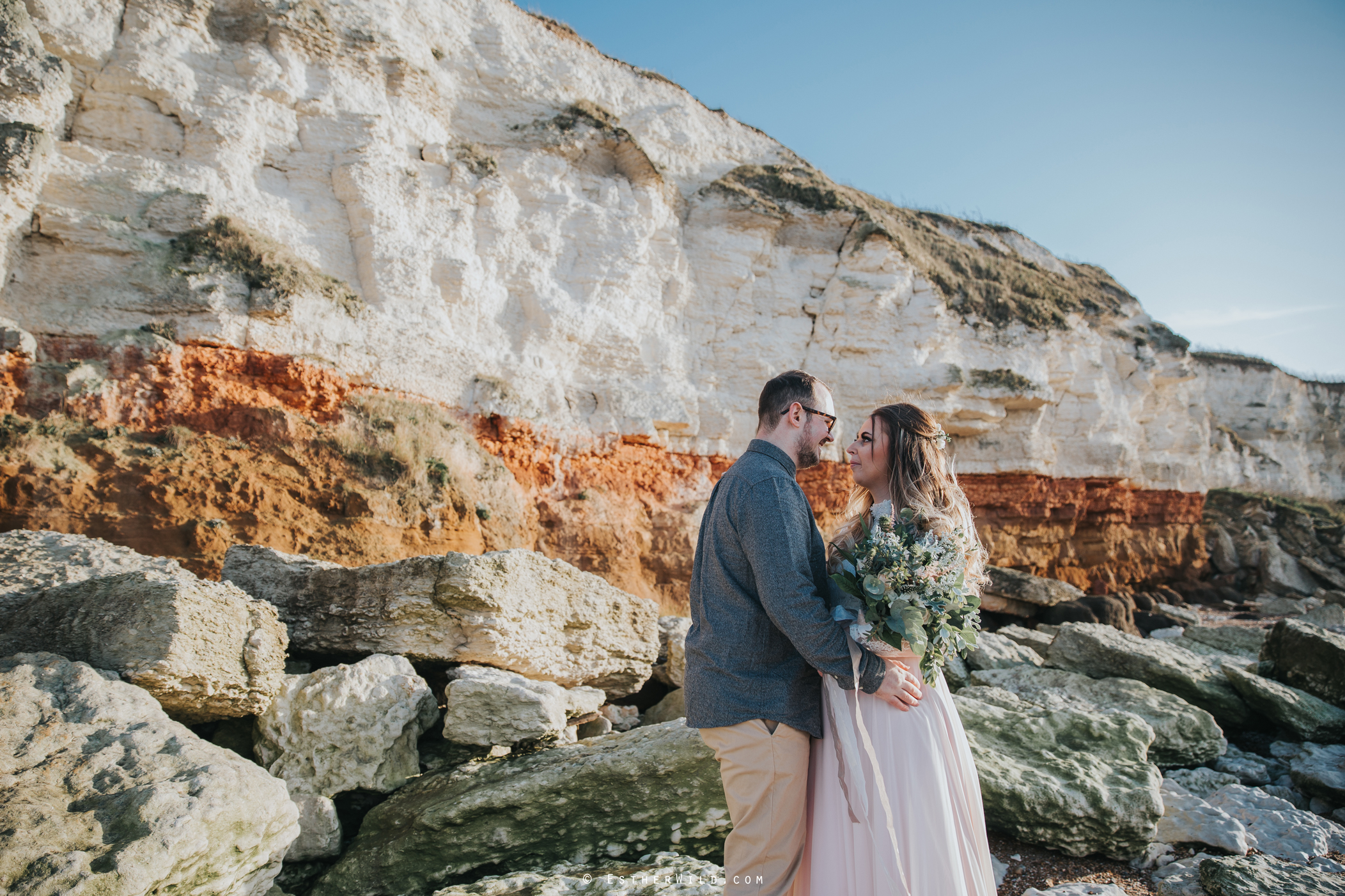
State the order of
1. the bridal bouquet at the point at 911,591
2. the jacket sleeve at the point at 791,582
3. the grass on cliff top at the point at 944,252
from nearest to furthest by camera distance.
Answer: the jacket sleeve at the point at 791,582
the bridal bouquet at the point at 911,591
the grass on cliff top at the point at 944,252

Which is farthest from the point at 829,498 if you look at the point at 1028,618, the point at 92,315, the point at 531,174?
the point at 92,315

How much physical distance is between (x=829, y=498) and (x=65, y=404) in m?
12.4

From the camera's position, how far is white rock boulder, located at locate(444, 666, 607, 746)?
4316 mm

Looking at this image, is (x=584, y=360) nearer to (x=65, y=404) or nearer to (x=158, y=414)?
(x=158, y=414)

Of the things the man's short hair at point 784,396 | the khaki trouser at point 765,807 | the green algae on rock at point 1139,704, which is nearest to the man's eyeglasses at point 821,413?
the man's short hair at point 784,396

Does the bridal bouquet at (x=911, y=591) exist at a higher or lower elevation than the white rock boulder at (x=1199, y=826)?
higher

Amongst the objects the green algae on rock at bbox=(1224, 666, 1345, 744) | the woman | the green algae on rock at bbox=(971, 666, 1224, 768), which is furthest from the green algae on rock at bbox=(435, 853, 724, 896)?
the green algae on rock at bbox=(1224, 666, 1345, 744)

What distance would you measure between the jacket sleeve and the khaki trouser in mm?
327

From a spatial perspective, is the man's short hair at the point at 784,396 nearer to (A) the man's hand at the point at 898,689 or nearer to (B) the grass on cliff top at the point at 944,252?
(A) the man's hand at the point at 898,689

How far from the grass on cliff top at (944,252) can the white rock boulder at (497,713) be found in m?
12.4

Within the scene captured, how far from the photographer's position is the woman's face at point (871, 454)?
117 inches

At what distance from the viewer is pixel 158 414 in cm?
811

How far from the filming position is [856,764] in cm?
241

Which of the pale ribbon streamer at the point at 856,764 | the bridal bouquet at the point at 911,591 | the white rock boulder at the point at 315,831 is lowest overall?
the white rock boulder at the point at 315,831
